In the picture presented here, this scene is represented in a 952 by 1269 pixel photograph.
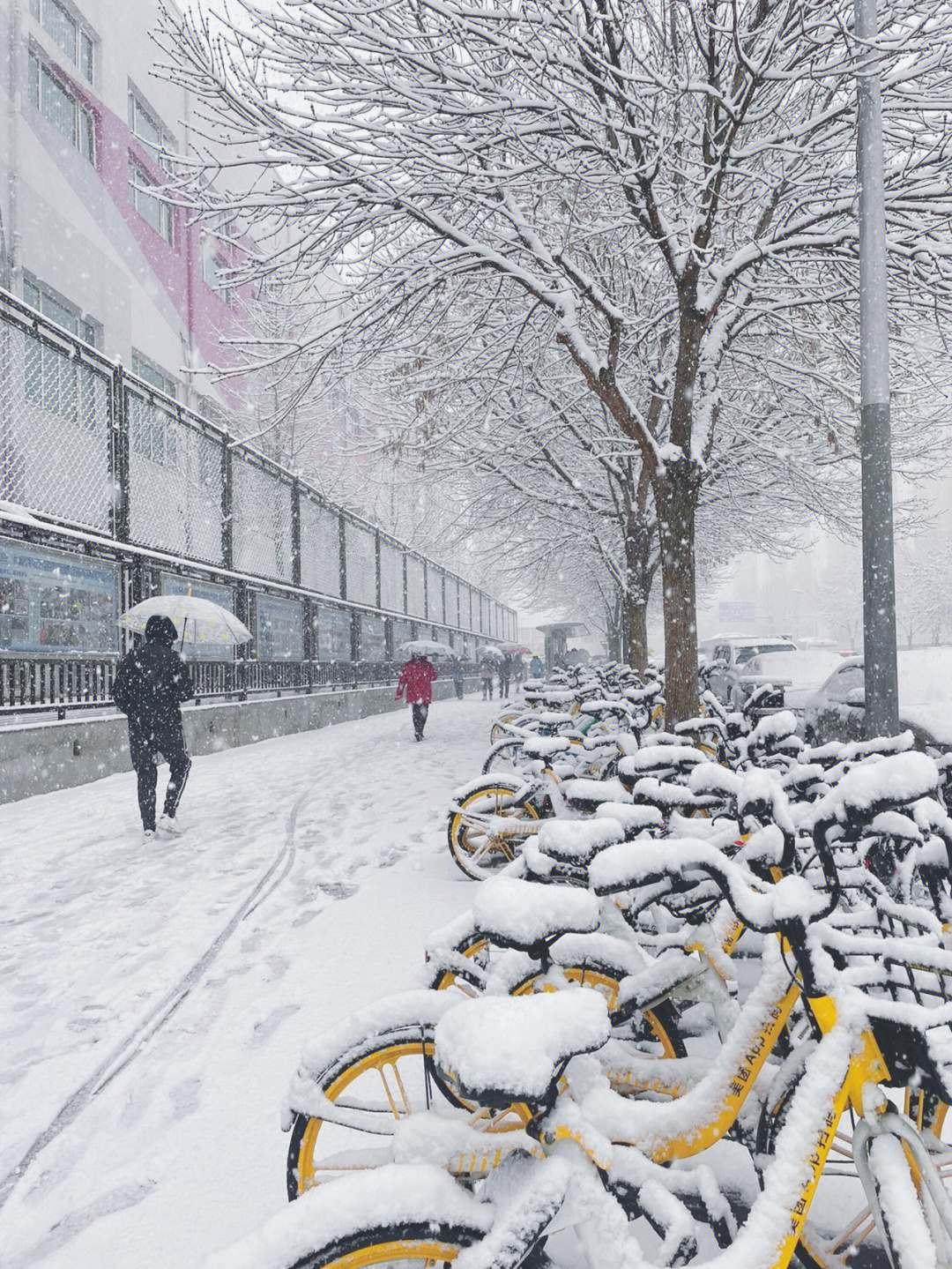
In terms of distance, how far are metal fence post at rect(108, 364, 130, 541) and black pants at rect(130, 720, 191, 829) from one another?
4.28 metres

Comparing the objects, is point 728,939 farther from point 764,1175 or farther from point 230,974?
point 230,974

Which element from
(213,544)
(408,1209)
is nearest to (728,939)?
(408,1209)

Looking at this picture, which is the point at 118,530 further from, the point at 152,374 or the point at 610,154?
the point at 152,374

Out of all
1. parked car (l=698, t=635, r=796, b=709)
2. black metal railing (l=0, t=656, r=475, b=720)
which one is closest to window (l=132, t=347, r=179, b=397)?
black metal railing (l=0, t=656, r=475, b=720)

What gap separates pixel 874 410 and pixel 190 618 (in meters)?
7.20

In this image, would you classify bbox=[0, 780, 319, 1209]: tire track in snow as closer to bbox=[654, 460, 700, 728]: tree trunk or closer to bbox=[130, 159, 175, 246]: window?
bbox=[654, 460, 700, 728]: tree trunk

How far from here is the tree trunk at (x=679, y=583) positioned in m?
8.12

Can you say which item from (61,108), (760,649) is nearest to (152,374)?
(61,108)

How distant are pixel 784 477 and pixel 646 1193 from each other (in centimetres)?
1415

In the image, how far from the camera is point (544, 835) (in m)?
1.98

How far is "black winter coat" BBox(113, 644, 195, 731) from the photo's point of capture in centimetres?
705

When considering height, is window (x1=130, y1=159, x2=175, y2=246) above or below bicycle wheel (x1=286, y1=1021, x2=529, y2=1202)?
above

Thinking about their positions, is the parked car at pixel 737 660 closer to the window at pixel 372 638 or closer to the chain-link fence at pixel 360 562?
the window at pixel 372 638

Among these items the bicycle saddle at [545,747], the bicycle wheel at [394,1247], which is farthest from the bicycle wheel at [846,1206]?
the bicycle saddle at [545,747]
